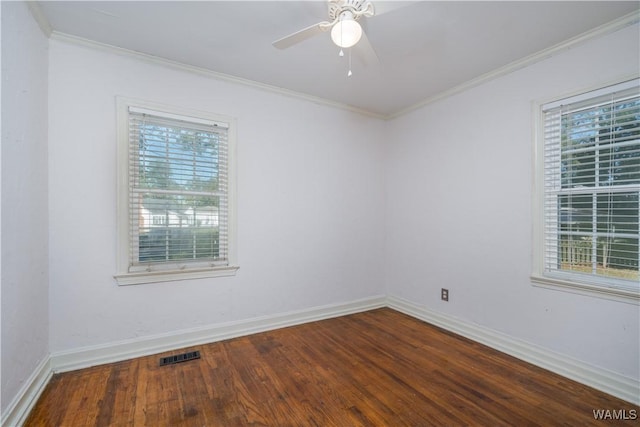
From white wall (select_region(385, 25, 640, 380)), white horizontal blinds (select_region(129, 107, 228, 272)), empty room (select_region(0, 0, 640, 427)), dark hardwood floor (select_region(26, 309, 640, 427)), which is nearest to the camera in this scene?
dark hardwood floor (select_region(26, 309, 640, 427))

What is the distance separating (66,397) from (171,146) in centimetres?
199

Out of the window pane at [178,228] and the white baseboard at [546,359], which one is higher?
the window pane at [178,228]

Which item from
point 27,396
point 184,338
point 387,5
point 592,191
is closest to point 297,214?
point 184,338

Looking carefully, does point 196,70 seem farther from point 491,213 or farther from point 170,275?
point 491,213

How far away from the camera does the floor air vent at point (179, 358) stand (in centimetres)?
241

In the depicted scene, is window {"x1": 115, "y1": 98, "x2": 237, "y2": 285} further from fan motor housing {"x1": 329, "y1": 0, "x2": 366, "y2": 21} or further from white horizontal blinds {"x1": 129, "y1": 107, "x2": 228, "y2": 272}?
fan motor housing {"x1": 329, "y1": 0, "x2": 366, "y2": 21}

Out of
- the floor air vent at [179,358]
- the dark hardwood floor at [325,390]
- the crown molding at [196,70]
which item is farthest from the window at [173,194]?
the dark hardwood floor at [325,390]

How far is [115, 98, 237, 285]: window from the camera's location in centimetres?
247

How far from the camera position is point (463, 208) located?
10.0 feet

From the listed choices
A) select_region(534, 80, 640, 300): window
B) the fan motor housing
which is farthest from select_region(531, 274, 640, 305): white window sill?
the fan motor housing

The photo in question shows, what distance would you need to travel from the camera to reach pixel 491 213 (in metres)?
2.80

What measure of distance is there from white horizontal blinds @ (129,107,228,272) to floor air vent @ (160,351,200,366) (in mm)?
757

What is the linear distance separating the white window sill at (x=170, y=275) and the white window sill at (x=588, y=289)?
2724 mm

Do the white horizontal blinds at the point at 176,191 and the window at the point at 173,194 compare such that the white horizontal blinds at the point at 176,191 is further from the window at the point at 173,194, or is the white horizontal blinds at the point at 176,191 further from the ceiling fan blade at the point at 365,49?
the ceiling fan blade at the point at 365,49
